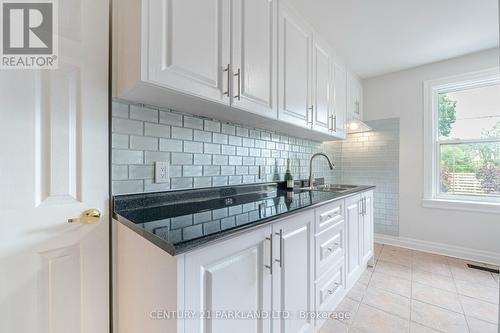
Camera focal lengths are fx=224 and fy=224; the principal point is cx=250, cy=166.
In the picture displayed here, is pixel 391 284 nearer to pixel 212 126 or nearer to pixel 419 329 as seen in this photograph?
pixel 419 329

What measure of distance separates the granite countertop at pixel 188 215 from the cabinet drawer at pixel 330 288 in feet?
1.78

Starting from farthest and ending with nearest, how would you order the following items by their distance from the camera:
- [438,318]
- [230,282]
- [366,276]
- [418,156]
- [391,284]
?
1. [418,156]
2. [366,276]
3. [391,284]
4. [438,318]
5. [230,282]

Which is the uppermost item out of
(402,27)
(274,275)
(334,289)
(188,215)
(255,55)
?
(402,27)

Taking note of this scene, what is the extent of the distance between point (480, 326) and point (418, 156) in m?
2.05

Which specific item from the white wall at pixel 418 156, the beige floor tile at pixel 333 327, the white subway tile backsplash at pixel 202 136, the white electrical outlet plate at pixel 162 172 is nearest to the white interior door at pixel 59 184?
the white electrical outlet plate at pixel 162 172

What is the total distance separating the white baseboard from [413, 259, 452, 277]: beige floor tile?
34 cm

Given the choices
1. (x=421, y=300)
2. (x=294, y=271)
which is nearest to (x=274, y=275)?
(x=294, y=271)

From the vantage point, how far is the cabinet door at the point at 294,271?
3.57ft

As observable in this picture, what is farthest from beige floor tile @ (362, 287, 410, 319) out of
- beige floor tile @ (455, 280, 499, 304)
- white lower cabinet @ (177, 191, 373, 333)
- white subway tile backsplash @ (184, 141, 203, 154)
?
white subway tile backsplash @ (184, 141, 203, 154)

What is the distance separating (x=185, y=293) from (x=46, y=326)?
0.66 metres

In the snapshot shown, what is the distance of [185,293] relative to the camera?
2.30 ft

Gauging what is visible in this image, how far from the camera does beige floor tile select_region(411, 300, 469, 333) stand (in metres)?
1.53

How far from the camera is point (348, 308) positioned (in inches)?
68.6

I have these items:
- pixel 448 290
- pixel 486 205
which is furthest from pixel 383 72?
pixel 448 290
